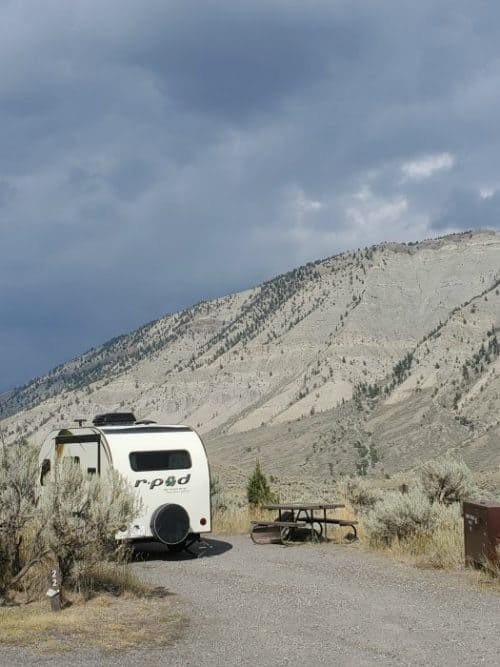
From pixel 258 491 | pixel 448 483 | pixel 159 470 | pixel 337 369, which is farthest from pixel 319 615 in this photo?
pixel 337 369

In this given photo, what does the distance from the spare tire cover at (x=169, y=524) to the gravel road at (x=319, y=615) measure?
19.4 inches

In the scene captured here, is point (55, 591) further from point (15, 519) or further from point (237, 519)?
point (237, 519)

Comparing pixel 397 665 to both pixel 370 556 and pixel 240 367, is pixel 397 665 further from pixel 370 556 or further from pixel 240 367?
pixel 240 367

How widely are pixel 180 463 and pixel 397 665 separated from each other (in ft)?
24.5

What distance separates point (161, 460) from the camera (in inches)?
Answer: 528

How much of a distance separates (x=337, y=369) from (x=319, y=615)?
7603 centimetres

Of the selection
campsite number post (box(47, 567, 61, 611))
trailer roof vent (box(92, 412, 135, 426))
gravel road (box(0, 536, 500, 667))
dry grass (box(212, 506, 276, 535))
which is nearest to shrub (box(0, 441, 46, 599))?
campsite number post (box(47, 567, 61, 611))

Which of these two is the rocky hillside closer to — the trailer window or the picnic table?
the picnic table

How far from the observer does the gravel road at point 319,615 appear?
6.94 metres

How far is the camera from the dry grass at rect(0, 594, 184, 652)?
7.47 metres

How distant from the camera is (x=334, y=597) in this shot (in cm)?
964

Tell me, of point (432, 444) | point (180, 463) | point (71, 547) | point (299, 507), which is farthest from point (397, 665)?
point (432, 444)

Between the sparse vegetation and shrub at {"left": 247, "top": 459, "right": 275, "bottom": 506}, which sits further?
shrub at {"left": 247, "top": 459, "right": 275, "bottom": 506}

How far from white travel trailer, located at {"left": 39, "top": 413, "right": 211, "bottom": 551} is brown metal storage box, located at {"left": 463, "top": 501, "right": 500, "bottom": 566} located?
4.81 metres
